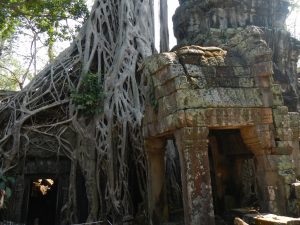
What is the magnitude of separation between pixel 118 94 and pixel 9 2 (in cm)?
305

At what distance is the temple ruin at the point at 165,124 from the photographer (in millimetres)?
4469

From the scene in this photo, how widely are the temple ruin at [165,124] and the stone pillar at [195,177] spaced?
1cm

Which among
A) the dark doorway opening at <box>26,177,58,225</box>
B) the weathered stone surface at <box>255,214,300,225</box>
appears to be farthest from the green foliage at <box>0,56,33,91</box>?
the weathered stone surface at <box>255,214,300,225</box>

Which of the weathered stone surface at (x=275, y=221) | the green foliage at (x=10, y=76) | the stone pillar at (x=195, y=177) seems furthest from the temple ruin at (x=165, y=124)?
the green foliage at (x=10, y=76)

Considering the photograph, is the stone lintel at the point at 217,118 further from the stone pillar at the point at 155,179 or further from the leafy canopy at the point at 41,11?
the leafy canopy at the point at 41,11

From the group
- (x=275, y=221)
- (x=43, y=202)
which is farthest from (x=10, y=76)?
(x=275, y=221)

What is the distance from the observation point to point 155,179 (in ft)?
17.9

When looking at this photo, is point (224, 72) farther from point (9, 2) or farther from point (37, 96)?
point (37, 96)

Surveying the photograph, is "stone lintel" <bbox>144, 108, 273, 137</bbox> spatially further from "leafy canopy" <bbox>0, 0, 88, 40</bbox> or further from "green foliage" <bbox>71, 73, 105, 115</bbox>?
"leafy canopy" <bbox>0, 0, 88, 40</bbox>

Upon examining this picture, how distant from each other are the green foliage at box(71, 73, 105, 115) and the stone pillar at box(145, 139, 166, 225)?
2487 mm

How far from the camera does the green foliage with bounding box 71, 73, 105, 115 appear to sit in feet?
25.1

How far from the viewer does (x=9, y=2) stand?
21.4 feet

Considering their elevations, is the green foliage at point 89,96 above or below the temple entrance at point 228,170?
above

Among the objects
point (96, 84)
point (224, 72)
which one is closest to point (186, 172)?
point (224, 72)
